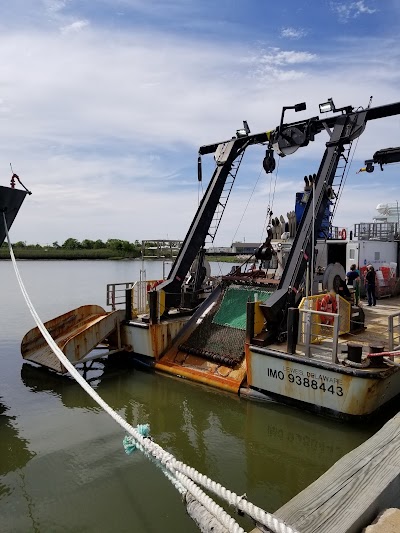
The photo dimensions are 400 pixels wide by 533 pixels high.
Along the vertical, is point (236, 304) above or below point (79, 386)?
above

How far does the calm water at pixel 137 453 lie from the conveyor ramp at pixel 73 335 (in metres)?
0.53

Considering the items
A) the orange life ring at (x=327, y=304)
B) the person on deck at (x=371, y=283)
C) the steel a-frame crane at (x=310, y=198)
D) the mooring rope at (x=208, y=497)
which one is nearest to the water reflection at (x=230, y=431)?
the steel a-frame crane at (x=310, y=198)

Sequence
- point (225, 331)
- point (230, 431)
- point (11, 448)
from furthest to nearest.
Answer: point (225, 331)
point (230, 431)
point (11, 448)

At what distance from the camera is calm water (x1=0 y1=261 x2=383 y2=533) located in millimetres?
5367

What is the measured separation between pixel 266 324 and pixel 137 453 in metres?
3.90

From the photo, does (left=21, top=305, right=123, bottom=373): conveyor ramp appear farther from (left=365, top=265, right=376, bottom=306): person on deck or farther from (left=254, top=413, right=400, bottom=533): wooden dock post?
(left=254, top=413, right=400, bottom=533): wooden dock post

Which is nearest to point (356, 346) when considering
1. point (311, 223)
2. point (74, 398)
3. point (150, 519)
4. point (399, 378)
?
point (399, 378)

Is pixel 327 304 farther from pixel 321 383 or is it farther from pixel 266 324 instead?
pixel 321 383

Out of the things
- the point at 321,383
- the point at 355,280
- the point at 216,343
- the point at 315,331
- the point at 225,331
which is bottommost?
the point at 321,383

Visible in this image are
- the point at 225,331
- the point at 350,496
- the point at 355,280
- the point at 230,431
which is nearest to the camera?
the point at 350,496

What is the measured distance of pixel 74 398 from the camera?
9.51 metres

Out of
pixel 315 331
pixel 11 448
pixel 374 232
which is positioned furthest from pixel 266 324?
pixel 374 232

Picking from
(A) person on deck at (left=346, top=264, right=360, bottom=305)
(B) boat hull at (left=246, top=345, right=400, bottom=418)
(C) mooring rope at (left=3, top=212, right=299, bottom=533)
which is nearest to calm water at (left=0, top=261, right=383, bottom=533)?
(B) boat hull at (left=246, top=345, right=400, bottom=418)

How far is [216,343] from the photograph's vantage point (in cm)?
1040
